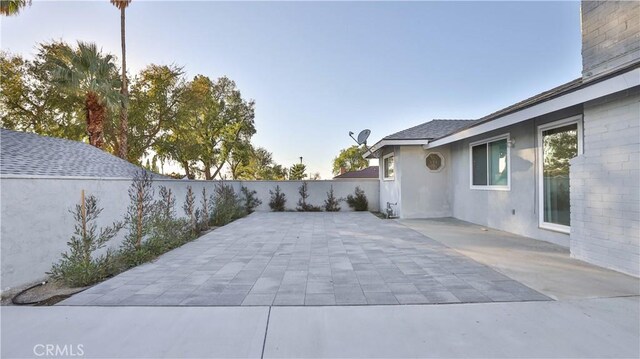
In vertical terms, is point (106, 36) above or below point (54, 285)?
above

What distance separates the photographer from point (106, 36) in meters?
14.5

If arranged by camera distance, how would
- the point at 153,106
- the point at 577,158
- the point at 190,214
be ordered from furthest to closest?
the point at 153,106, the point at 190,214, the point at 577,158

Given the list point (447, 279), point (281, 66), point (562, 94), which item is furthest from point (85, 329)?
point (281, 66)

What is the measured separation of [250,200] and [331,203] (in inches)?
152

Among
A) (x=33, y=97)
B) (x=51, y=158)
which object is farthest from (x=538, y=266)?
(x=33, y=97)

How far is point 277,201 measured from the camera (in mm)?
14219

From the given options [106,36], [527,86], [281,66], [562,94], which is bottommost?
[562,94]

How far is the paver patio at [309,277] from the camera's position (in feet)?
11.1

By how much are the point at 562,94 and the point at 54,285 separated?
8019mm

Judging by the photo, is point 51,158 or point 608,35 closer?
point 608,35

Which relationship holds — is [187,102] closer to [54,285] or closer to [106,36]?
[106,36]

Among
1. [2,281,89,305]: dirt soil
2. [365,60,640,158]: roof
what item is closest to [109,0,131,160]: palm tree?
[2,281,89,305]: dirt soil

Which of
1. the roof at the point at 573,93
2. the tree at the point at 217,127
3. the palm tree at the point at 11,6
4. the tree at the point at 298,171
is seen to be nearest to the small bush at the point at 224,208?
the roof at the point at 573,93

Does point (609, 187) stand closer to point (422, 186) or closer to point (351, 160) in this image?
point (422, 186)
